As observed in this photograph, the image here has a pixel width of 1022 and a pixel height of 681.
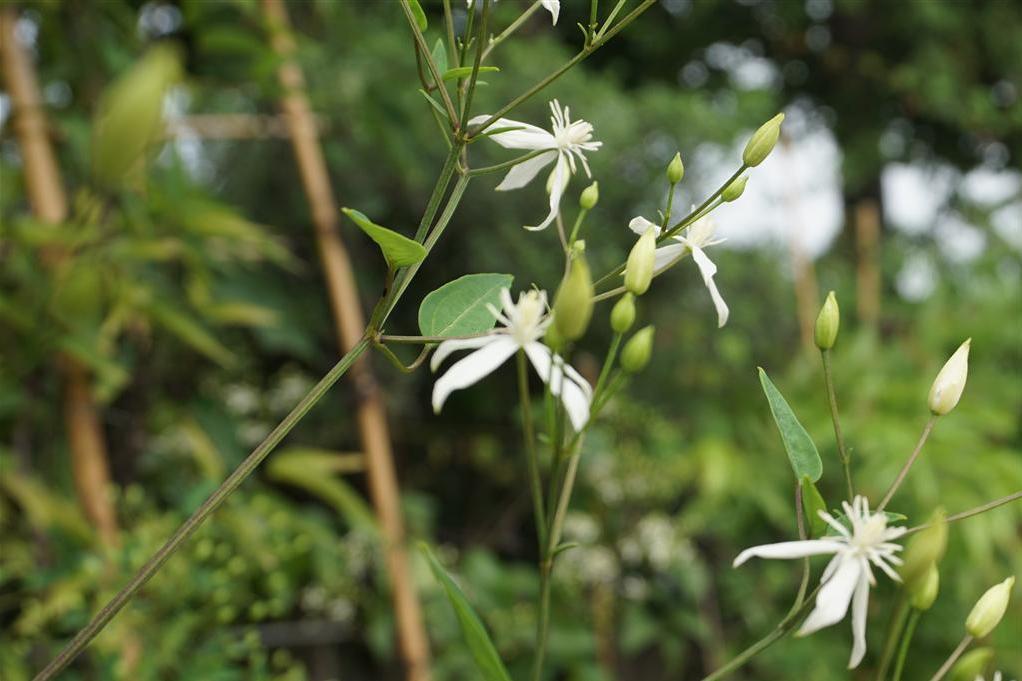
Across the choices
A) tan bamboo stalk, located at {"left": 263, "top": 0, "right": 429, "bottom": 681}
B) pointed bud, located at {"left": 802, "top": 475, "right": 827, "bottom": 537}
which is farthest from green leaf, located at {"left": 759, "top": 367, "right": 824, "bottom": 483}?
tan bamboo stalk, located at {"left": 263, "top": 0, "right": 429, "bottom": 681}

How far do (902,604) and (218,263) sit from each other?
85cm

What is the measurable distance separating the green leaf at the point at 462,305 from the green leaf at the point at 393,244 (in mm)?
21

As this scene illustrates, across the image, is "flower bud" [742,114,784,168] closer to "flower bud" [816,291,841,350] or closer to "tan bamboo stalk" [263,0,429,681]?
"flower bud" [816,291,841,350]

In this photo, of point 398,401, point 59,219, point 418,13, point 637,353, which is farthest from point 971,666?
point 398,401

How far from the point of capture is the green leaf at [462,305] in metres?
0.27

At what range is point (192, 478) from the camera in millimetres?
1020

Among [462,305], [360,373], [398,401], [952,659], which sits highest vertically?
[462,305]

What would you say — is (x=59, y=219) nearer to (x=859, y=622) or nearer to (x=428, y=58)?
(x=428, y=58)

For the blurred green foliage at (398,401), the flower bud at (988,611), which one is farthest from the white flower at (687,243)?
the blurred green foliage at (398,401)

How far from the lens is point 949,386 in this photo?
0.86 feet

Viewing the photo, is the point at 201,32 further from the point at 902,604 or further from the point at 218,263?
the point at 902,604

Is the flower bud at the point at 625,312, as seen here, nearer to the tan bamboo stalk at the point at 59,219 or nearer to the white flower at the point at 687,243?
the white flower at the point at 687,243

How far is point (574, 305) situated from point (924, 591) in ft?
0.39

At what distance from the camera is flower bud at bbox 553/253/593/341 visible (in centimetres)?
21
